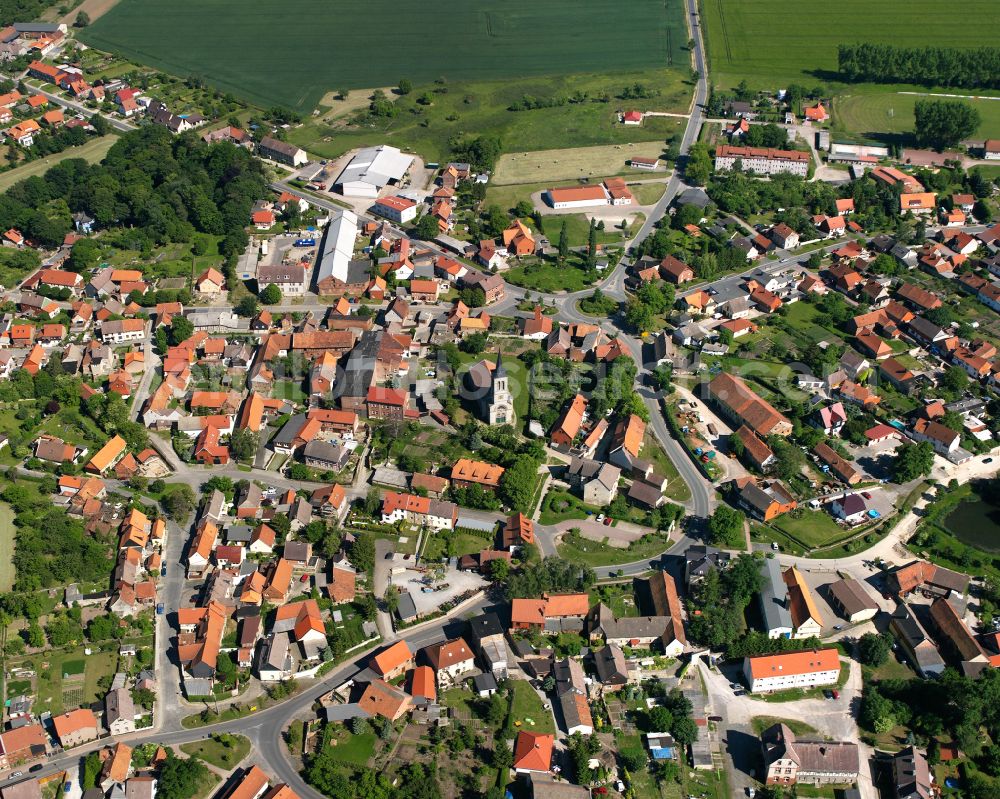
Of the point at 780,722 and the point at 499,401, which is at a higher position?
the point at 499,401

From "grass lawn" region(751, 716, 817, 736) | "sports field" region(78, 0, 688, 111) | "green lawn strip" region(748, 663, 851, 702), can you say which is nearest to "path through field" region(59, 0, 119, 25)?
"sports field" region(78, 0, 688, 111)

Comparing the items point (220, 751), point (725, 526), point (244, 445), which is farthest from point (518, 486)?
point (220, 751)

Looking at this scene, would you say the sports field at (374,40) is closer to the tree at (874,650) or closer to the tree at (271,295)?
the tree at (271,295)

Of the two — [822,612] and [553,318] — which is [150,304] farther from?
[822,612]

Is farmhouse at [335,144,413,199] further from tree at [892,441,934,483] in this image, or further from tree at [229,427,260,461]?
tree at [892,441,934,483]

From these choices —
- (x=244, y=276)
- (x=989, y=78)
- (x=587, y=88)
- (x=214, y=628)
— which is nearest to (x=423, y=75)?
(x=587, y=88)

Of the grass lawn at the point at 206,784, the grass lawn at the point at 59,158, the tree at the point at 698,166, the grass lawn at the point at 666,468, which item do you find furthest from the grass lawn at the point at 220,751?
the grass lawn at the point at 59,158

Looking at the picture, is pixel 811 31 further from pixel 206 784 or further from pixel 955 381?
pixel 206 784
